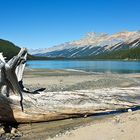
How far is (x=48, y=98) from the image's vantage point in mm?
15766

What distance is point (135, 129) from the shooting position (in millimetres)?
11750

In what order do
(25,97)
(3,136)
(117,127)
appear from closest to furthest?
(117,127) < (3,136) < (25,97)

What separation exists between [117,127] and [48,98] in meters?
4.22

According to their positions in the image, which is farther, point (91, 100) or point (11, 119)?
point (91, 100)

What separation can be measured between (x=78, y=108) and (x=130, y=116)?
8.70 ft

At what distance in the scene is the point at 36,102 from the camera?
→ 50.5ft

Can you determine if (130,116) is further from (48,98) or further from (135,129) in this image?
(48,98)

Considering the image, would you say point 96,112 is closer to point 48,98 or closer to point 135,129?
point 48,98

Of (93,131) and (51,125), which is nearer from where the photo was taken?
(93,131)

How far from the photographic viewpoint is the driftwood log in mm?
14898

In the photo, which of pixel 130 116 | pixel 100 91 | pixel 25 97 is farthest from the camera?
pixel 100 91

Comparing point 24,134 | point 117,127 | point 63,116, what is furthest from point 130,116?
point 24,134

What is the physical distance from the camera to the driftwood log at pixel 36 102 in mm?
14898

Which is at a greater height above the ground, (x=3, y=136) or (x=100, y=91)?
(x=100, y=91)
